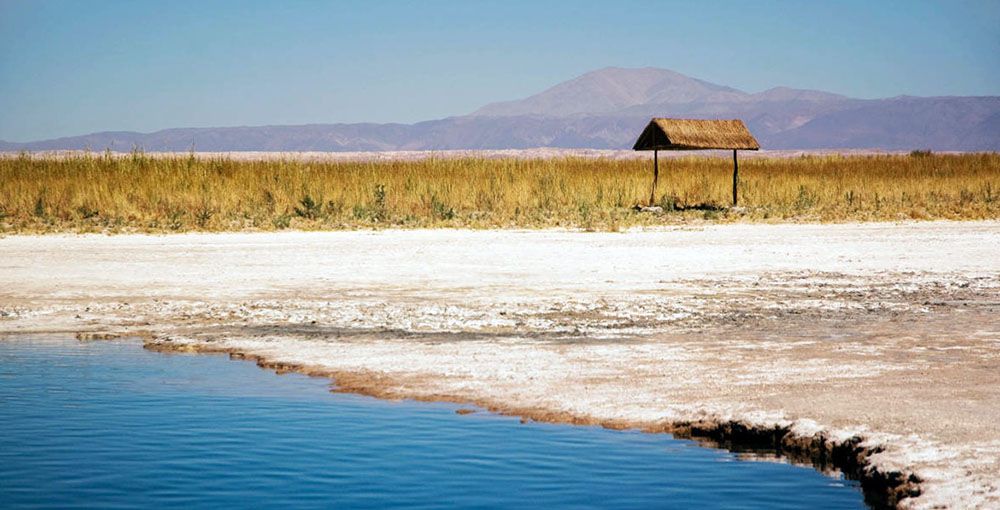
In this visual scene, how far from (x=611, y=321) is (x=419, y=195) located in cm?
1878

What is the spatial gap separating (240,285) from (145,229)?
9357 mm

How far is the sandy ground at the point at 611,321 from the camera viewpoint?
8.84 m

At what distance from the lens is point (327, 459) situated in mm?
7902

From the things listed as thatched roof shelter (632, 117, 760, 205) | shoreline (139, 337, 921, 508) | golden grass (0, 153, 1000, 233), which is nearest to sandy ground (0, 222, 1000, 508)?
shoreline (139, 337, 921, 508)

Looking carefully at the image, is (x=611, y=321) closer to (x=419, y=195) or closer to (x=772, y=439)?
(x=772, y=439)

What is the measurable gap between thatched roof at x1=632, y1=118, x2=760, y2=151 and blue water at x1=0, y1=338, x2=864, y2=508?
2507 cm

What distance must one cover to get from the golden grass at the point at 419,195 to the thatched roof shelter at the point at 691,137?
134cm

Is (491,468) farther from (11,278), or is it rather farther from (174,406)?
(11,278)

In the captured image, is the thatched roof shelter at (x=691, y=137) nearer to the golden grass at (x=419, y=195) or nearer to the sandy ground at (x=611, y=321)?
the golden grass at (x=419, y=195)

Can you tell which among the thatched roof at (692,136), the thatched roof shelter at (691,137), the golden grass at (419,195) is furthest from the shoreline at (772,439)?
the thatched roof at (692,136)

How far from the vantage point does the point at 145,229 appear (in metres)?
25.4


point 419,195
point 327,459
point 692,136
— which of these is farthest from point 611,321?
point 692,136

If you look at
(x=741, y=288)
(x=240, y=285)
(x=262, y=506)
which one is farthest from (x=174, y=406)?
(x=741, y=288)

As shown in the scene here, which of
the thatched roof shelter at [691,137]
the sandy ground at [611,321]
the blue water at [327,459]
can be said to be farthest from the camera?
the thatched roof shelter at [691,137]
